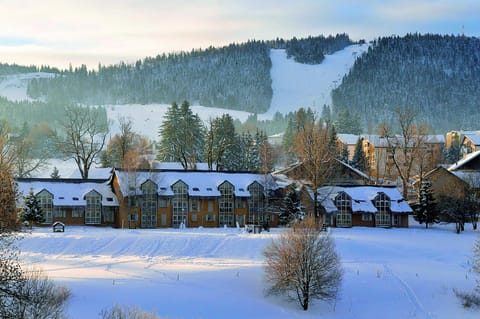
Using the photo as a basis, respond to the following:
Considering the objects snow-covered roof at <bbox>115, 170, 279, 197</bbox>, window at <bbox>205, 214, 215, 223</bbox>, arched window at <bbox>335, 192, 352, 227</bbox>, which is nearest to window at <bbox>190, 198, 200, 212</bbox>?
snow-covered roof at <bbox>115, 170, 279, 197</bbox>

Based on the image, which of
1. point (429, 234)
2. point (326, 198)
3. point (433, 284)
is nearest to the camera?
point (433, 284)

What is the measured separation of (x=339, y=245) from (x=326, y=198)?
14501 mm

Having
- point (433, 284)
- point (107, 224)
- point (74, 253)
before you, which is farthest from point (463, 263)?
point (107, 224)

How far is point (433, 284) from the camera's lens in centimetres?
4303

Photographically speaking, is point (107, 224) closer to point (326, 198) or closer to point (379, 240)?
point (326, 198)

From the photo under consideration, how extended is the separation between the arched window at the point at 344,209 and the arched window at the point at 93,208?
25325mm

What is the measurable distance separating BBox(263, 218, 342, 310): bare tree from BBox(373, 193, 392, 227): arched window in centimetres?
3140

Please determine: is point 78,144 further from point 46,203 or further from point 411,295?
point 411,295

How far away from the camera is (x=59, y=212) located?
221 feet

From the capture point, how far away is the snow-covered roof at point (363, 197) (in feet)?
228

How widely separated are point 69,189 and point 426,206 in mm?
38440

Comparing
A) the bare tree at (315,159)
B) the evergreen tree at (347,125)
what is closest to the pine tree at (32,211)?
the bare tree at (315,159)

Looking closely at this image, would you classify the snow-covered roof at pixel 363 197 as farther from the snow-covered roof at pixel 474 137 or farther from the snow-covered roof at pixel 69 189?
the snow-covered roof at pixel 474 137

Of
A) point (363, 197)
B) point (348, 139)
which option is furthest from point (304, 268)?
point (348, 139)
